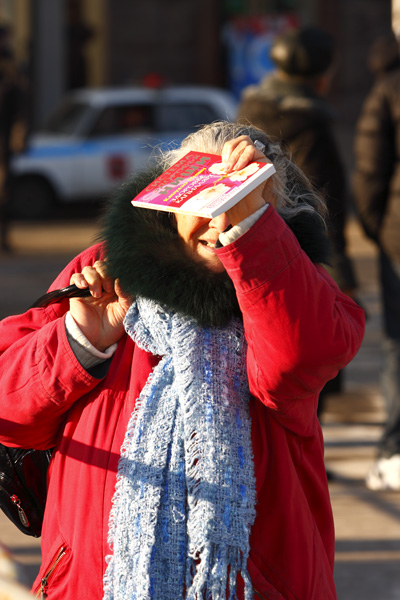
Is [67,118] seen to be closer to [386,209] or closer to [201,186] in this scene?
[386,209]

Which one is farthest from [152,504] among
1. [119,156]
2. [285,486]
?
[119,156]

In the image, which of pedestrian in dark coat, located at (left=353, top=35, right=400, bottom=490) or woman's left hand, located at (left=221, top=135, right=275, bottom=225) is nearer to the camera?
woman's left hand, located at (left=221, top=135, right=275, bottom=225)

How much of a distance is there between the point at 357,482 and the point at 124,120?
8.94 m

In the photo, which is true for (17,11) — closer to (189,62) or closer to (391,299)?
Answer: (189,62)

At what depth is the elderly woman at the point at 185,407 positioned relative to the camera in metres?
1.77

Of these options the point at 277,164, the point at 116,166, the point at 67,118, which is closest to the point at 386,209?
the point at 277,164

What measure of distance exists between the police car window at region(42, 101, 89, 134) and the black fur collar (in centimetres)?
1104

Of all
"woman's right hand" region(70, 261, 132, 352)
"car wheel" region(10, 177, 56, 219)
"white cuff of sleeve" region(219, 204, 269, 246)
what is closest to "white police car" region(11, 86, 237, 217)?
"car wheel" region(10, 177, 56, 219)

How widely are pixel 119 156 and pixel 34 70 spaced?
479 centimetres

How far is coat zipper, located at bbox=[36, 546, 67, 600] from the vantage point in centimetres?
190

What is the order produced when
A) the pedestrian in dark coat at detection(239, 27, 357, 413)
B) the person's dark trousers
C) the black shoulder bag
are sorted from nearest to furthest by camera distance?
the black shoulder bag → the pedestrian in dark coat at detection(239, 27, 357, 413) → the person's dark trousers

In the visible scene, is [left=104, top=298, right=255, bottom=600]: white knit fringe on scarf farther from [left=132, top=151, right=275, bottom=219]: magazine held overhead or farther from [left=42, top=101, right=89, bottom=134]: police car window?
[left=42, top=101, right=89, bottom=134]: police car window

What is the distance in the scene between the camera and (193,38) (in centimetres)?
1877

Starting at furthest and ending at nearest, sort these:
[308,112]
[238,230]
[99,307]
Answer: [308,112]
[99,307]
[238,230]
